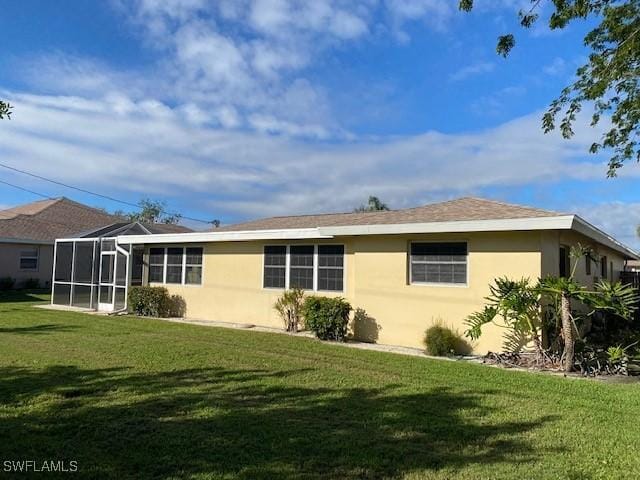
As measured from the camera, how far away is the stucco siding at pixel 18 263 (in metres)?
26.2

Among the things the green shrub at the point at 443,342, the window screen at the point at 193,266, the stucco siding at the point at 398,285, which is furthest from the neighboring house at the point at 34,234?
the green shrub at the point at 443,342

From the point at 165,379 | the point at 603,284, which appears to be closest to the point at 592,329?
the point at 603,284

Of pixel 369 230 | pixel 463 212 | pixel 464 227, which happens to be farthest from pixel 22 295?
pixel 464 227

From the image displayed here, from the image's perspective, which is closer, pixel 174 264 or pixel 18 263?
pixel 174 264

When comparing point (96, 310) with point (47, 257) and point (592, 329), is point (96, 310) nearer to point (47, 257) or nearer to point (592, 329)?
point (47, 257)

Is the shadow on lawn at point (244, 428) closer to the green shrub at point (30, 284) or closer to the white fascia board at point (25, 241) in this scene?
the white fascia board at point (25, 241)

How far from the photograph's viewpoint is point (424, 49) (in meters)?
14.2

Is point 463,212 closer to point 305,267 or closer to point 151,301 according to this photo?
point 305,267

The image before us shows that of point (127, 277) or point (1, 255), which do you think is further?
point (1, 255)

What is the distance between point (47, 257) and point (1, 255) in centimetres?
255

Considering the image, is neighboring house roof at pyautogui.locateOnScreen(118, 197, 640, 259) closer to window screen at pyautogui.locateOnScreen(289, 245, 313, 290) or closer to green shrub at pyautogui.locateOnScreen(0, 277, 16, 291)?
window screen at pyautogui.locateOnScreen(289, 245, 313, 290)

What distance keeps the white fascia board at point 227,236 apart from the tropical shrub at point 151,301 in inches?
64.6

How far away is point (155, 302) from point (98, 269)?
138 inches

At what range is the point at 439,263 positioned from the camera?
34.6 feet
